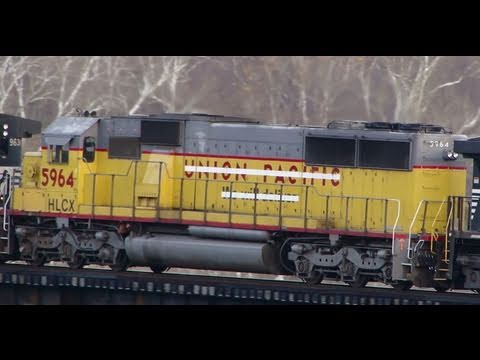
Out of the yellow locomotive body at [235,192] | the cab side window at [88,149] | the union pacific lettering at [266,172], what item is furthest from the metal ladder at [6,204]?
the union pacific lettering at [266,172]

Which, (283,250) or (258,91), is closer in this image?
(283,250)

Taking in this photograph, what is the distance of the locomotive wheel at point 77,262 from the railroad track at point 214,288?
1.09 ft

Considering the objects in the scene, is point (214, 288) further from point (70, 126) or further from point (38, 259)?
point (70, 126)

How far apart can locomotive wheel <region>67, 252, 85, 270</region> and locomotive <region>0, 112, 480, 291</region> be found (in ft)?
0.08

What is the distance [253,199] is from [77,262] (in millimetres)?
3599

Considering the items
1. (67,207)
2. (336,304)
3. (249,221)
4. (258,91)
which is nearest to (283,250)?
(249,221)

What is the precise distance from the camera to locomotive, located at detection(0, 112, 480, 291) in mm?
24906

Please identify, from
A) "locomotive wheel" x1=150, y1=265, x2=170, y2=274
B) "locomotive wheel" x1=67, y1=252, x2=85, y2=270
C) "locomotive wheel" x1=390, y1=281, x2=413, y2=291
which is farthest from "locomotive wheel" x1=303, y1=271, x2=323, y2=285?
"locomotive wheel" x1=67, y1=252, x2=85, y2=270

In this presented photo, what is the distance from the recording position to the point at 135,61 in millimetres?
49188

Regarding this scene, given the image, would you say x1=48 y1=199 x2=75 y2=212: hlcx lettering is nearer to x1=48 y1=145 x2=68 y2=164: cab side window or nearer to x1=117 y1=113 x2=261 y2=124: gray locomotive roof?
x1=48 y1=145 x2=68 y2=164: cab side window

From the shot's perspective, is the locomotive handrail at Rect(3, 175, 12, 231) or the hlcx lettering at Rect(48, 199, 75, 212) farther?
the locomotive handrail at Rect(3, 175, 12, 231)

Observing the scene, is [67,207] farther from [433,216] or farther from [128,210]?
[433,216]

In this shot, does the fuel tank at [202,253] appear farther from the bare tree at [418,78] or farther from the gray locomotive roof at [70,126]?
the bare tree at [418,78]

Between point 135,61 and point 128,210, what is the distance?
22.8m
